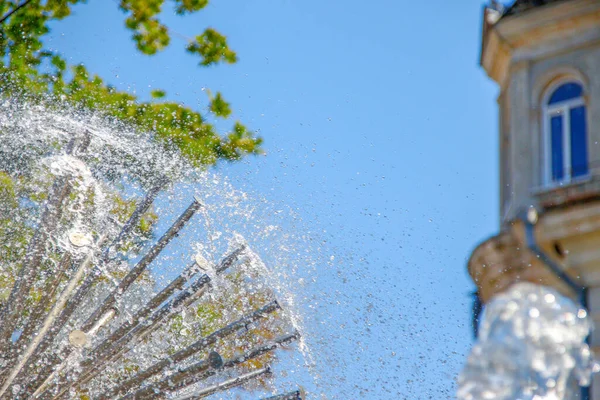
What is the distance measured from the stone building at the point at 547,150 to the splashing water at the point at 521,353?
6010mm

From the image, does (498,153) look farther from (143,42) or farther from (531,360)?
(531,360)

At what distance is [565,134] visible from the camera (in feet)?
43.7

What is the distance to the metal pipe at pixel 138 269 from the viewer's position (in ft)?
18.9

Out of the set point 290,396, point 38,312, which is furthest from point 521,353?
point 38,312

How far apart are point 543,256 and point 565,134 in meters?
1.98

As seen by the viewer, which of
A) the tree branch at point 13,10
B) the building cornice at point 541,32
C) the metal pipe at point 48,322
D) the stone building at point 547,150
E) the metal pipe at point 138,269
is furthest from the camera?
the building cornice at point 541,32

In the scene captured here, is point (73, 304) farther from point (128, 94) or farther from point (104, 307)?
point (128, 94)

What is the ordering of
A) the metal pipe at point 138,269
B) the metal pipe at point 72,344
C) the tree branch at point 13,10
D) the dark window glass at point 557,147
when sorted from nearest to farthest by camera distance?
the metal pipe at point 72,344, the metal pipe at point 138,269, the tree branch at point 13,10, the dark window glass at point 557,147

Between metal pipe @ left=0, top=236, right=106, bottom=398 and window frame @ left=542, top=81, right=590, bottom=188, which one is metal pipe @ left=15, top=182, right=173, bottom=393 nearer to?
metal pipe @ left=0, top=236, right=106, bottom=398

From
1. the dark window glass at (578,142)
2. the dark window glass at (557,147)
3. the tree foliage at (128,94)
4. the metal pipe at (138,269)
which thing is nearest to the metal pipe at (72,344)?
the metal pipe at (138,269)

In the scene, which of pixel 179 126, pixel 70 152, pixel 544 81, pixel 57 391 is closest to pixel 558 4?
pixel 544 81

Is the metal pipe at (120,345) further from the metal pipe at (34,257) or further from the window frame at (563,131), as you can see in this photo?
the window frame at (563,131)

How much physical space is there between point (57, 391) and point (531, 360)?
8.21 ft

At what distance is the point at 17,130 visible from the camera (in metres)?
9.50
